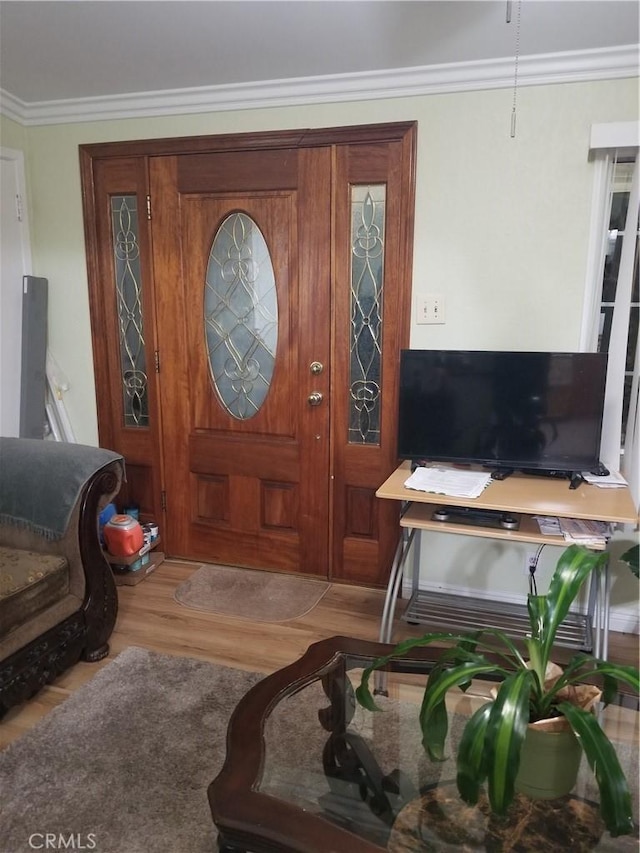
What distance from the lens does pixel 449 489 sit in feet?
6.93

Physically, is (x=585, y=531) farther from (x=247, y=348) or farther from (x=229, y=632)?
(x=247, y=348)

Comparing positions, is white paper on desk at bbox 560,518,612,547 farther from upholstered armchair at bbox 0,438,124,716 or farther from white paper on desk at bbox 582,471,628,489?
upholstered armchair at bbox 0,438,124,716

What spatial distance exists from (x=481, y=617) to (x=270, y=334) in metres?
1.58

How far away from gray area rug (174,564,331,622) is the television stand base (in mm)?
874

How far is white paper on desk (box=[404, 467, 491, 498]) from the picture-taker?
2088 mm

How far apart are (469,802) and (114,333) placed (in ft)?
8.80

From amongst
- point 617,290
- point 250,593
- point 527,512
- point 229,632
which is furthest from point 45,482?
point 617,290

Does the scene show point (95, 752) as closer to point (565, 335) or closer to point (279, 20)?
point (565, 335)

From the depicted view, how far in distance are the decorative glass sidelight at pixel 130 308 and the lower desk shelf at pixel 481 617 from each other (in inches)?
65.4

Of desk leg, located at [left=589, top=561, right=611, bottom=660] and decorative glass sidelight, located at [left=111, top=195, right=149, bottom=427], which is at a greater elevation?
decorative glass sidelight, located at [left=111, top=195, right=149, bottom=427]

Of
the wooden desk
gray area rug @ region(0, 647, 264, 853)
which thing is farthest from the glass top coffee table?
the wooden desk

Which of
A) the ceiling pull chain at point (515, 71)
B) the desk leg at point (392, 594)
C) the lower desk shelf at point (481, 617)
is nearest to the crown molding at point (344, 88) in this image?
the ceiling pull chain at point (515, 71)

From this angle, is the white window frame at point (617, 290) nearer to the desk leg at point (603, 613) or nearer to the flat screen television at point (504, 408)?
the flat screen television at point (504, 408)

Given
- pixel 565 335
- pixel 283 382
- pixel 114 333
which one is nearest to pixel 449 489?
pixel 565 335
